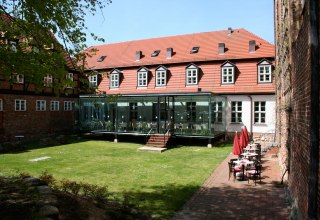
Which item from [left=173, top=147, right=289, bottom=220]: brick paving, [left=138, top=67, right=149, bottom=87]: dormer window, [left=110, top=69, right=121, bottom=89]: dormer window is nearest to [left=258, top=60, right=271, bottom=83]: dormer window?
[left=138, top=67, right=149, bottom=87]: dormer window

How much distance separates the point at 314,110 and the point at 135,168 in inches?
457

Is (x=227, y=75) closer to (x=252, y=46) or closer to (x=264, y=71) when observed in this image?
(x=264, y=71)

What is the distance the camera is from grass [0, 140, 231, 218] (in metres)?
10.1

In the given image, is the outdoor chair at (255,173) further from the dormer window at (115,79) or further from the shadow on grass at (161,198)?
the dormer window at (115,79)

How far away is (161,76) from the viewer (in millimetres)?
29156

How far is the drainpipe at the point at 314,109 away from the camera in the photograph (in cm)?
386

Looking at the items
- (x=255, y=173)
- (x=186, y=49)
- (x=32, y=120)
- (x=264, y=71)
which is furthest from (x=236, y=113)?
(x=32, y=120)

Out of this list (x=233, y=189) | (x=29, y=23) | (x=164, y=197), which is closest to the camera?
(x=29, y=23)

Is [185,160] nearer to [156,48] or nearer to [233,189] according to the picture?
[233,189]

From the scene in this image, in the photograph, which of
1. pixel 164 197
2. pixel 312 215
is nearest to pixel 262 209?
pixel 164 197

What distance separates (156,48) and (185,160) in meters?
18.4

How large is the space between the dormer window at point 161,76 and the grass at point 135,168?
30.1 ft

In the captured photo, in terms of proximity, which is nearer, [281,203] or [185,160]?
[281,203]

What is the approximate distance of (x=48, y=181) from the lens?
358 inches
